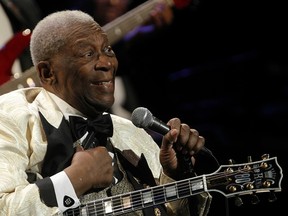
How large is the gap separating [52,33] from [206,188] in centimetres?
61

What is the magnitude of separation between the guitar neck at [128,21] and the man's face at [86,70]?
994mm

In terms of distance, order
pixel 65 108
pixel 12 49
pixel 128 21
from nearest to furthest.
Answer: pixel 65 108 < pixel 12 49 < pixel 128 21

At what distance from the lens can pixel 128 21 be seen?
119 inches

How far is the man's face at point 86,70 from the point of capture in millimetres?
1935

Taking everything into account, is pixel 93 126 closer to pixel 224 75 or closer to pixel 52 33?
pixel 52 33

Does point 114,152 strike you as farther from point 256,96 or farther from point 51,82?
point 256,96

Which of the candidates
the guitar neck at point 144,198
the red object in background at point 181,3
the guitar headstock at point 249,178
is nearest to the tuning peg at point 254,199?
the guitar headstock at point 249,178

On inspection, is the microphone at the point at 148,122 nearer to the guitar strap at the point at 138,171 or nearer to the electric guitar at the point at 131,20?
the guitar strap at the point at 138,171

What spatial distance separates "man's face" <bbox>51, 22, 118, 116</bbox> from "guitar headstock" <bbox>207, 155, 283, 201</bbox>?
14.9 inches

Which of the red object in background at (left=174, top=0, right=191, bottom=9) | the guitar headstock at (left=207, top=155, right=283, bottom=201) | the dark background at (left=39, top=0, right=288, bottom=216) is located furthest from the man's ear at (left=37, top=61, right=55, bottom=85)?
the red object in background at (left=174, top=0, right=191, bottom=9)

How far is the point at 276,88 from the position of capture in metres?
3.21

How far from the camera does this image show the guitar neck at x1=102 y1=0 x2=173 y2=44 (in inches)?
117

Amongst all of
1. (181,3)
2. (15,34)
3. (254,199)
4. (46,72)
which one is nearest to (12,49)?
(15,34)

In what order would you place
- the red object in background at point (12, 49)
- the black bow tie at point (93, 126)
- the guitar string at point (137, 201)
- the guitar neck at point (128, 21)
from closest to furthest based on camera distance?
the guitar string at point (137, 201) → the black bow tie at point (93, 126) → the red object in background at point (12, 49) → the guitar neck at point (128, 21)
